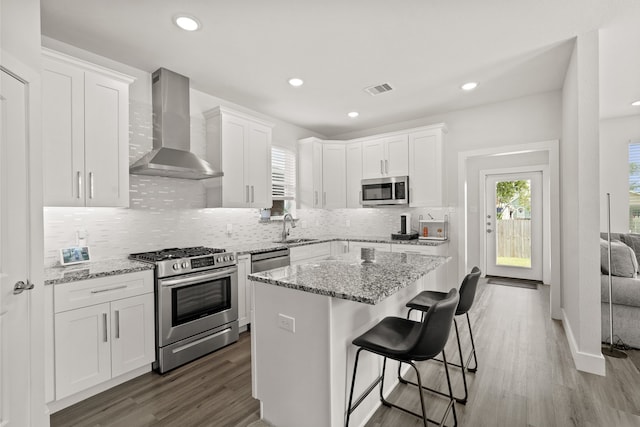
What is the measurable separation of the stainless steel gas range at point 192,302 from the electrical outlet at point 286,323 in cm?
127

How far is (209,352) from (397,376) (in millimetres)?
1740

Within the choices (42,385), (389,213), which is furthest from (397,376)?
(389,213)

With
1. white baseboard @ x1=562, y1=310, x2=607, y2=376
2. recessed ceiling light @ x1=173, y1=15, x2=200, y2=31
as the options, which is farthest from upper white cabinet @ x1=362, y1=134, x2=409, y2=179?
recessed ceiling light @ x1=173, y1=15, x2=200, y2=31

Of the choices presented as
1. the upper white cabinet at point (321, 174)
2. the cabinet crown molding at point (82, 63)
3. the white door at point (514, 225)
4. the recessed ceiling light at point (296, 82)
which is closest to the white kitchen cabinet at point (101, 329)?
the cabinet crown molding at point (82, 63)

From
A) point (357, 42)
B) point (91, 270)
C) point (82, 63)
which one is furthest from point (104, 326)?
point (357, 42)

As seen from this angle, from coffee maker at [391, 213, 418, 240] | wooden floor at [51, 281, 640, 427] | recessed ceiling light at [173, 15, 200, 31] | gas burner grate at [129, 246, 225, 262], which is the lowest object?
wooden floor at [51, 281, 640, 427]

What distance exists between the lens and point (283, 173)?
4785mm

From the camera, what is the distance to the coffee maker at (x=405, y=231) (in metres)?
4.49

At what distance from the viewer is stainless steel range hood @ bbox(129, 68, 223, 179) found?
2.93m

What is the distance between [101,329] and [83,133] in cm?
154

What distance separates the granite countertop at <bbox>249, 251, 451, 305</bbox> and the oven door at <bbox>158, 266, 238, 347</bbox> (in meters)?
1.09

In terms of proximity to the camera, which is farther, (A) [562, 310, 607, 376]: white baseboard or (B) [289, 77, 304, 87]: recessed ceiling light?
(B) [289, 77, 304, 87]: recessed ceiling light

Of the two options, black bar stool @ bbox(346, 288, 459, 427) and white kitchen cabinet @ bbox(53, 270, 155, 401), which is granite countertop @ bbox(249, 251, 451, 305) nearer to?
black bar stool @ bbox(346, 288, 459, 427)

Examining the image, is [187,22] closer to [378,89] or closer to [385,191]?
[378,89]
